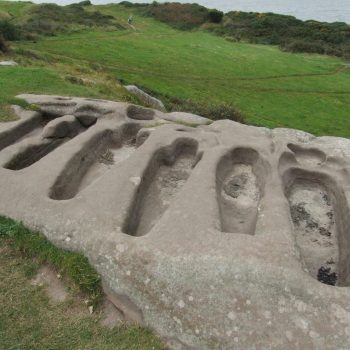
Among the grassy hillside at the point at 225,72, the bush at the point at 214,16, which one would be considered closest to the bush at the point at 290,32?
the bush at the point at 214,16

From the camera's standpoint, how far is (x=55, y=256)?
24.4 feet

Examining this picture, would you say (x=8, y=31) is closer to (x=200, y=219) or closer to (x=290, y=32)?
(x=290, y=32)

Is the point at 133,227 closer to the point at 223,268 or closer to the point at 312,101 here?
the point at 223,268

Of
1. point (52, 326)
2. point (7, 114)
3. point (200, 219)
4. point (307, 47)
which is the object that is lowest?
point (307, 47)

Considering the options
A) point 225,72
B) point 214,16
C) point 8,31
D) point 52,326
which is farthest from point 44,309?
point 214,16

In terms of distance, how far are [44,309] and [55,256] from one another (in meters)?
0.94

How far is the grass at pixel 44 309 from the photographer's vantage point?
6.28 m

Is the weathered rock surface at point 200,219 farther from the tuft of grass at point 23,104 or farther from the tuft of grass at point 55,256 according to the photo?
the tuft of grass at point 23,104

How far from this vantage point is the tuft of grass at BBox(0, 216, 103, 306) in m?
6.99

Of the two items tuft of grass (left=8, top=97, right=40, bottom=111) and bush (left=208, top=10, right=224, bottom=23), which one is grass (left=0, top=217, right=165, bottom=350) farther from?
bush (left=208, top=10, right=224, bottom=23)

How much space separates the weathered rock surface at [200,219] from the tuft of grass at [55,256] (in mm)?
158

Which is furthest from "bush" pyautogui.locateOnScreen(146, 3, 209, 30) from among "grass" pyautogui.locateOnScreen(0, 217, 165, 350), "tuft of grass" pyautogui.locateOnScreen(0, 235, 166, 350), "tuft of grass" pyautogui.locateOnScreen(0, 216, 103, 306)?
"tuft of grass" pyautogui.locateOnScreen(0, 235, 166, 350)

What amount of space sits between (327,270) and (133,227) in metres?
3.62

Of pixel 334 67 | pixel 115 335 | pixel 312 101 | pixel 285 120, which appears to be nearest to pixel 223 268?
pixel 115 335
